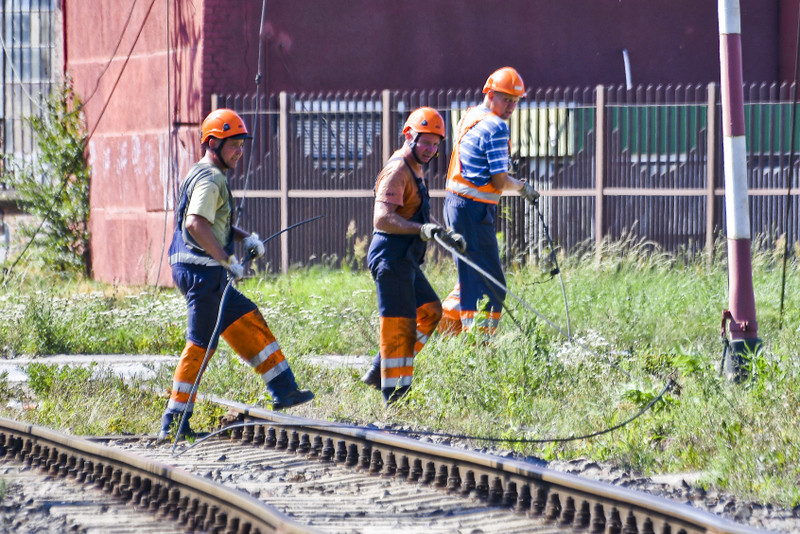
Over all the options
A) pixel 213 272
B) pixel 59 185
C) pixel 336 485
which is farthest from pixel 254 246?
pixel 59 185

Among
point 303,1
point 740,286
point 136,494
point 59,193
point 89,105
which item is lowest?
point 136,494

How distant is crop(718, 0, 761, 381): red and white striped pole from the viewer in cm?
830

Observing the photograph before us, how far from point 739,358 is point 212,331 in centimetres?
351

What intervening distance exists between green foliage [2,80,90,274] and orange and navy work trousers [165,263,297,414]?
11.0 metres

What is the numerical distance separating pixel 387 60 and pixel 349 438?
455 inches

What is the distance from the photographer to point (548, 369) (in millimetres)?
8539

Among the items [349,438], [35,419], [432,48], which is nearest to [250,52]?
[432,48]

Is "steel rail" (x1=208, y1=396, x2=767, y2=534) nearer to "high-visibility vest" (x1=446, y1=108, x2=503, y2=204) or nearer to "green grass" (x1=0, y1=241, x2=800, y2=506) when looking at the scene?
"green grass" (x1=0, y1=241, x2=800, y2=506)

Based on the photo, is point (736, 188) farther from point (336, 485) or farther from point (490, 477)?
point (336, 485)

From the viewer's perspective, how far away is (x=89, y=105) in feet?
59.8

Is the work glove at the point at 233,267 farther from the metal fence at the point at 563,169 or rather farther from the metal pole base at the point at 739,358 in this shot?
the metal fence at the point at 563,169

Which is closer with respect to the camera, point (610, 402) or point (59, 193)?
point (610, 402)

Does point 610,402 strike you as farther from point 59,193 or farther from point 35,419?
point 59,193

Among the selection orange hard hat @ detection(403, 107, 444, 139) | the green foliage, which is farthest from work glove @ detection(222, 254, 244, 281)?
the green foliage
